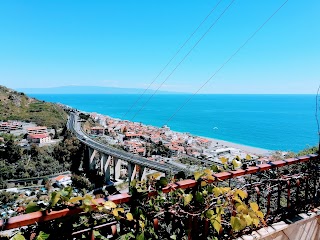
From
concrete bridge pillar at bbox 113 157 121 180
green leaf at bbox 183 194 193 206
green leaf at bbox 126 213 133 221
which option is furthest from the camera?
concrete bridge pillar at bbox 113 157 121 180

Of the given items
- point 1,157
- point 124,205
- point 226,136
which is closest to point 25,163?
point 1,157

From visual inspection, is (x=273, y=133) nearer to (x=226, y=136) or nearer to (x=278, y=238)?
(x=226, y=136)

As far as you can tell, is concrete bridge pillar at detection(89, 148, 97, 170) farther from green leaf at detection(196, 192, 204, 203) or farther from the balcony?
green leaf at detection(196, 192, 204, 203)

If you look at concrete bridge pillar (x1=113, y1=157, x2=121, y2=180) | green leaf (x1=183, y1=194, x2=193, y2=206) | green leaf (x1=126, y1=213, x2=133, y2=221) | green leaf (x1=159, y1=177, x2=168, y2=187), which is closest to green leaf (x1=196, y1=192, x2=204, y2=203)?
green leaf (x1=183, y1=194, x2=193, y2=206)

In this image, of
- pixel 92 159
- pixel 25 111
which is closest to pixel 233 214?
pixel 92 159

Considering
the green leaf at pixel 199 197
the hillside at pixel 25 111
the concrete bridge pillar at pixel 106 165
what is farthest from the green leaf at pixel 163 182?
the hillside at pixel 25 111

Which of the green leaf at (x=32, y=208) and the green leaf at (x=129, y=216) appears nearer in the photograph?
the green leaf at (x=32, y=208)

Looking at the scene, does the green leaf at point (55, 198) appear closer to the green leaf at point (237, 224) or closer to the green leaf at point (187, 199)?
the green leaf at point (187, 199)
